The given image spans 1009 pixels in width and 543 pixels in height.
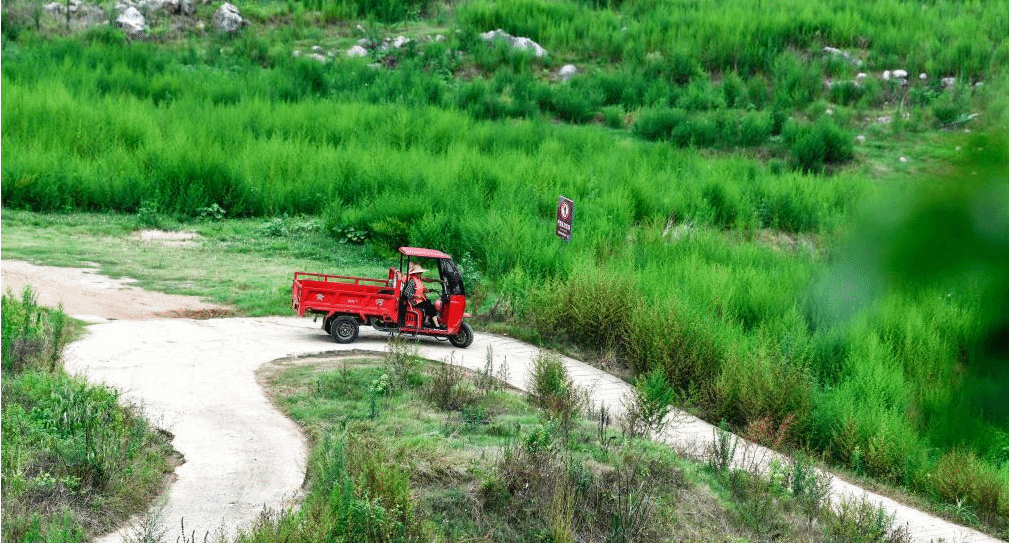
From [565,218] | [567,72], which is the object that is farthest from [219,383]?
[567,72]

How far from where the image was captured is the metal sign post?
14.1 meters

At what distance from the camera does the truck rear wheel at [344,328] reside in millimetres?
11883

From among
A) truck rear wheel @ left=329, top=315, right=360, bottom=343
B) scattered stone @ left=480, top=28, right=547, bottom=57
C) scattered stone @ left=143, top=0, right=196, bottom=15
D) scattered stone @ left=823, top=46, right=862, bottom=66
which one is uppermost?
scattered stone @ left=823, top=46, right=862, bottom=66

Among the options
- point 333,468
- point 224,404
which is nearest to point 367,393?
point 224,404

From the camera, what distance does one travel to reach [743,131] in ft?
86.4

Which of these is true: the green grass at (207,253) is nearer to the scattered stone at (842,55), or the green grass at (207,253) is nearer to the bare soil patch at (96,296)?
the bare soil patch at (96,296)

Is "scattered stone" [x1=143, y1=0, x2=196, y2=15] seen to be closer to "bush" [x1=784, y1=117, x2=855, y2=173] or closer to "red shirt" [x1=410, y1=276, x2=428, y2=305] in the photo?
"bush" [x1=784, y1=117, x2=855, y2=173]

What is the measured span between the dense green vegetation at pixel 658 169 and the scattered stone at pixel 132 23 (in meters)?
0.70

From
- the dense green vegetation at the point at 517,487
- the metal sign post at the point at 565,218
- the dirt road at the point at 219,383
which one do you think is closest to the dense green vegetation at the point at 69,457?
the dirt road at the point at 219,383

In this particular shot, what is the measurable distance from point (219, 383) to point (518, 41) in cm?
2356

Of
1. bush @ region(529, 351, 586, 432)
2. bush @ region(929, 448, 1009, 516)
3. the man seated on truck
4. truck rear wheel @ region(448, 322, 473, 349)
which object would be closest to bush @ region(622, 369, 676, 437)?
bush @ region(529, 351, 586, 432)

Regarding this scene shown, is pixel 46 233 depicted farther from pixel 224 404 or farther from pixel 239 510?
pixel 239 510

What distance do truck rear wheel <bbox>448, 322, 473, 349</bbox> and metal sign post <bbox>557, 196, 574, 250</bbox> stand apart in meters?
2.28

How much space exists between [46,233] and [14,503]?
35.8ft
